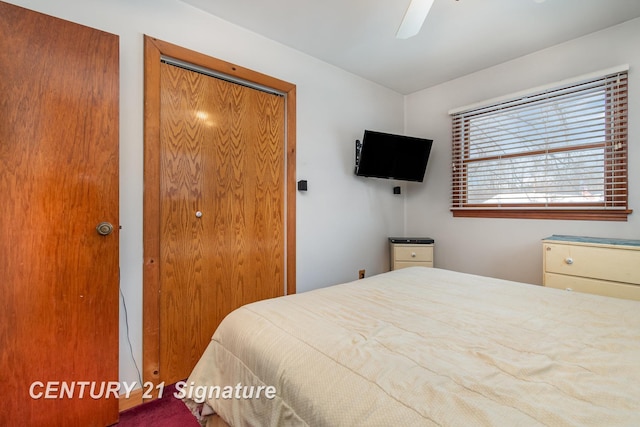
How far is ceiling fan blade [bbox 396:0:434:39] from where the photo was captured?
1.34m

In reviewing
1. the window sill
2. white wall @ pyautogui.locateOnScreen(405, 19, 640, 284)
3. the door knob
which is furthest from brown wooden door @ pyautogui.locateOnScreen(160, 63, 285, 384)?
the window sill

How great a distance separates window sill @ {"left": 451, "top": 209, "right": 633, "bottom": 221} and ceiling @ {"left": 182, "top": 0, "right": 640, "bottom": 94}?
1.37 m

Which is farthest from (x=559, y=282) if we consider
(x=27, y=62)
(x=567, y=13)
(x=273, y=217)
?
(x=27, y=62)

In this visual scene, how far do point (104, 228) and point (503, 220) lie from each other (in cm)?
305

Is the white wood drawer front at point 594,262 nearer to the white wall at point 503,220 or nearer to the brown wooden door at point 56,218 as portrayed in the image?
the white wall at point 503,220

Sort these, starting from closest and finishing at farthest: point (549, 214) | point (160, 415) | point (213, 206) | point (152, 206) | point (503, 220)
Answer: point (160, 415) → point (152, 206) → point (213, 206) → point (549, 214) → point (503, 220)

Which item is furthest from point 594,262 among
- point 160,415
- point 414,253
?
point 160,415

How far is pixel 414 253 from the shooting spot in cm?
289

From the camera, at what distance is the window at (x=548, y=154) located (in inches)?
83.6

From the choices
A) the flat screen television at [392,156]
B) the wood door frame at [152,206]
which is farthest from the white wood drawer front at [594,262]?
the wood door frame at [152,206]

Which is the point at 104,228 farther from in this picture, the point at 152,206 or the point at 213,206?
the point at 213,206

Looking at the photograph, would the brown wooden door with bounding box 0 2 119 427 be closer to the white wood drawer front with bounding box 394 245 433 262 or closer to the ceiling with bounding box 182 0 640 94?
the ceiling with bounding box 182 0 640 94

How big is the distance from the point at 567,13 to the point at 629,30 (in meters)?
0.55

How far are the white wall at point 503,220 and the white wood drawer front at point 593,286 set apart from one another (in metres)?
0.50
